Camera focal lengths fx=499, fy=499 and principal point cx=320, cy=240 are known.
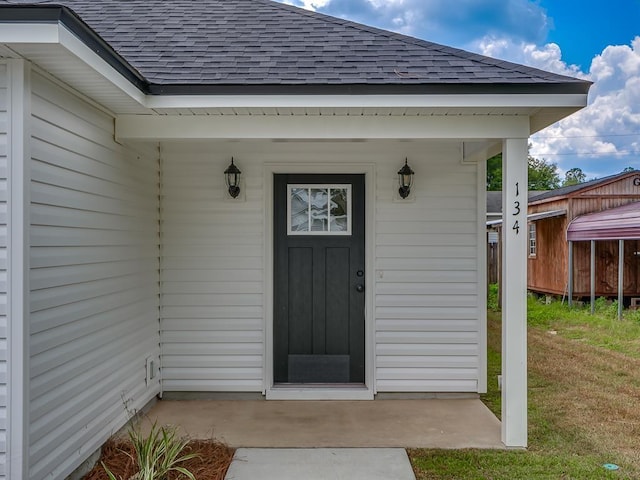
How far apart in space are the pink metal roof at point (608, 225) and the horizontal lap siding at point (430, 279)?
6304 mm

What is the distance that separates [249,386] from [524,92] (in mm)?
3215

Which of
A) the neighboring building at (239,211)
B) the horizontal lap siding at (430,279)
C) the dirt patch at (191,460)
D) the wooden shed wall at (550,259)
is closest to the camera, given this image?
the neighboring building at (239,211)

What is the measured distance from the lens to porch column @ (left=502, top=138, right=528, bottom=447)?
330 centimetres

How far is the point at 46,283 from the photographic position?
8.38 feet

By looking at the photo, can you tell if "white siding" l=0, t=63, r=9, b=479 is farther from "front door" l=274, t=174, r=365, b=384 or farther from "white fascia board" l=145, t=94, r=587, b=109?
"front door" l=274, t=174, r=365, b=384

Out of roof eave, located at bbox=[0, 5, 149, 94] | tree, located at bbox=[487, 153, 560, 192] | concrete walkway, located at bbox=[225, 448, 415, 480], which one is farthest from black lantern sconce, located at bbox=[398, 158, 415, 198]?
tree, located at bbox=[487, 153, 560, 192]

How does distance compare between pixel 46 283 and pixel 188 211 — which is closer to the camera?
pixel 46 283

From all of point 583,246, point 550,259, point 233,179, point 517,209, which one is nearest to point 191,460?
point 233,179

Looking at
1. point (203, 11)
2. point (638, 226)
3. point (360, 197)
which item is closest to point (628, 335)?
point (638, 226)

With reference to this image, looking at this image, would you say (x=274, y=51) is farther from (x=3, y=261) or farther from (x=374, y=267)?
(x=3, y=261)

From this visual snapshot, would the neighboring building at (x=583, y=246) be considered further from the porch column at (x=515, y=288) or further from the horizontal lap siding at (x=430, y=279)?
the porch column at (x=515, y=288)

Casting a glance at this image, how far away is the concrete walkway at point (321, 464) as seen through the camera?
2.99 metres

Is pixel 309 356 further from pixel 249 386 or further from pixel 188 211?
pixel 188 211

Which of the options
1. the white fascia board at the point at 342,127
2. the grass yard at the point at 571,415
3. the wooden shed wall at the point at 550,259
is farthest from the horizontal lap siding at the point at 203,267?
the wooden shed wall at the point at 550,259
